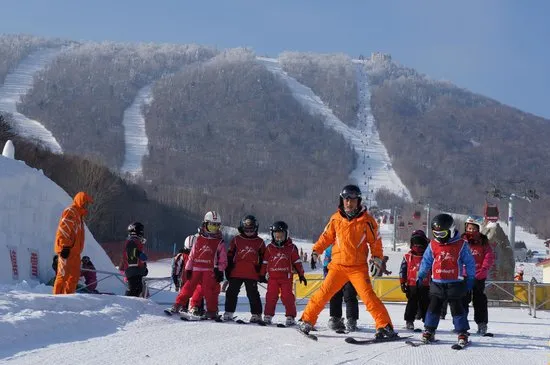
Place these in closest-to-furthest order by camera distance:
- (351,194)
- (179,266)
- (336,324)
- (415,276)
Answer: (351,194), (336,324), (415,276), (179,266)

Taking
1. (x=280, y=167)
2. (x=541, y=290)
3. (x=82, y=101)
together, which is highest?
(x=82, y=101)

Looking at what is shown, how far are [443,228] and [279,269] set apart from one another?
8.68 ft

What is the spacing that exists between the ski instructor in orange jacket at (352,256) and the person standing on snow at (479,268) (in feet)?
7.80

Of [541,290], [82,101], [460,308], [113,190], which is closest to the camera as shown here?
[460,308]

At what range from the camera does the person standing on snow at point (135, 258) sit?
1117 cm

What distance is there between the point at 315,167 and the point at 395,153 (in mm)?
28064

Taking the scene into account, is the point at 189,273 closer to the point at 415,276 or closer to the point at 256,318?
the point at 256,318

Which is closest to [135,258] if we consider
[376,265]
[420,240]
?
[420,240]

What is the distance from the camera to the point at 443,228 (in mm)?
8039

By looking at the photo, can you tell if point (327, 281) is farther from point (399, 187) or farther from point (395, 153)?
point (395, 153)

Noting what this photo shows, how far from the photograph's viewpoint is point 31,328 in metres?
7.16

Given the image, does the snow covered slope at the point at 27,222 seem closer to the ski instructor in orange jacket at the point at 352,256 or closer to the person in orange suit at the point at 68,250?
the person in orange suit at the point at 68,250

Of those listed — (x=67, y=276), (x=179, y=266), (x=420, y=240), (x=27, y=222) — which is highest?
(x=27, y=222)

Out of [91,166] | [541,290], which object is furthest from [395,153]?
[541,290]
